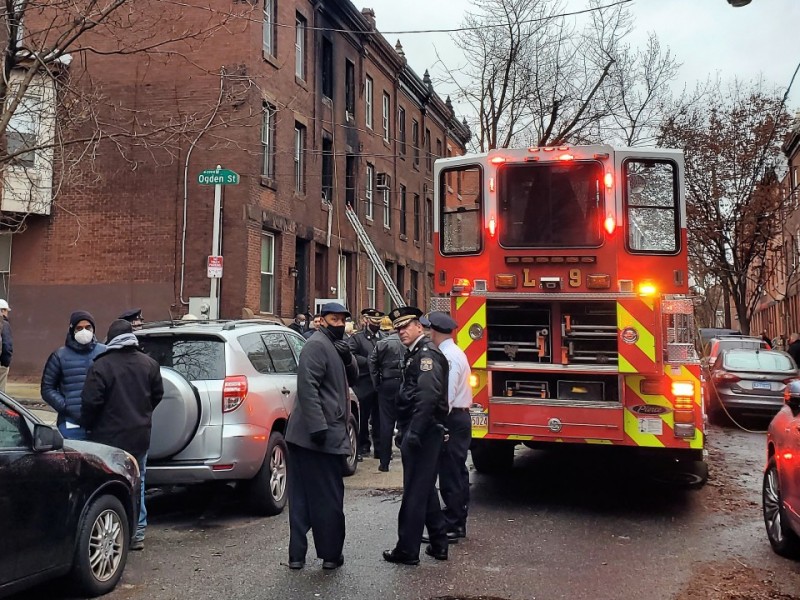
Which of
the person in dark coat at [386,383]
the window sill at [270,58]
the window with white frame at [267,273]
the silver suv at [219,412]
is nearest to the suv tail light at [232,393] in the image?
the silver suv at [219,412]

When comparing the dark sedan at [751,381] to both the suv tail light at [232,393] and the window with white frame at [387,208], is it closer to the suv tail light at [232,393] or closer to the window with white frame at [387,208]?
the suv tail light at [232,393]

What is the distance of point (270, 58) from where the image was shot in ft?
61.2

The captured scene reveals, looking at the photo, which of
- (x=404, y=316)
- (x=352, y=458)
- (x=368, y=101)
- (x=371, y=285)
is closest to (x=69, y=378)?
(x=404, y=316)

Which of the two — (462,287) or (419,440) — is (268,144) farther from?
(419,440)

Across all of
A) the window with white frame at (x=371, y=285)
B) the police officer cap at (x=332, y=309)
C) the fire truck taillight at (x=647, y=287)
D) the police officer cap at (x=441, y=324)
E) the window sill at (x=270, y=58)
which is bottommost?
the police officer cap at (x=441, y=324)

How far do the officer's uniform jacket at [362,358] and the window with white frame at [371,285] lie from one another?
15350 millimetres

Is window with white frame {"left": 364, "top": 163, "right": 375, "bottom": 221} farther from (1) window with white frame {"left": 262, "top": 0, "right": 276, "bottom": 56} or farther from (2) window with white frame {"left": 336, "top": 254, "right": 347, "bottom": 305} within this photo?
(1) window with white frame {"left": 262, "top": 0, "right": 276, "bottom": 56}

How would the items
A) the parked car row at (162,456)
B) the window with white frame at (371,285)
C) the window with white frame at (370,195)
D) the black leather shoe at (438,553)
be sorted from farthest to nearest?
1. the window with white frame at (371,285)
2. the window with white frame at (370,195)
3. the black leather shoe at (438,553)
4. the parked car row at (162,456)

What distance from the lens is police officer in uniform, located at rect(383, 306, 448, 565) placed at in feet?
18.0

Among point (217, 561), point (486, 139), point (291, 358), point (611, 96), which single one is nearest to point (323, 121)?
point (486, 139)

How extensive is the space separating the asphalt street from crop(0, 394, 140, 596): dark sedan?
0.34m

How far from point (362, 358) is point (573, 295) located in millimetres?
3358

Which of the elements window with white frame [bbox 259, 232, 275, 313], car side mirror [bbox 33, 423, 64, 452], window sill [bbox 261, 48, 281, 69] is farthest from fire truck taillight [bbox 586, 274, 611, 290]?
window sill [bbox 261, 48, 281, 69]

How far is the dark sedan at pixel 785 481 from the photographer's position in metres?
5.36
